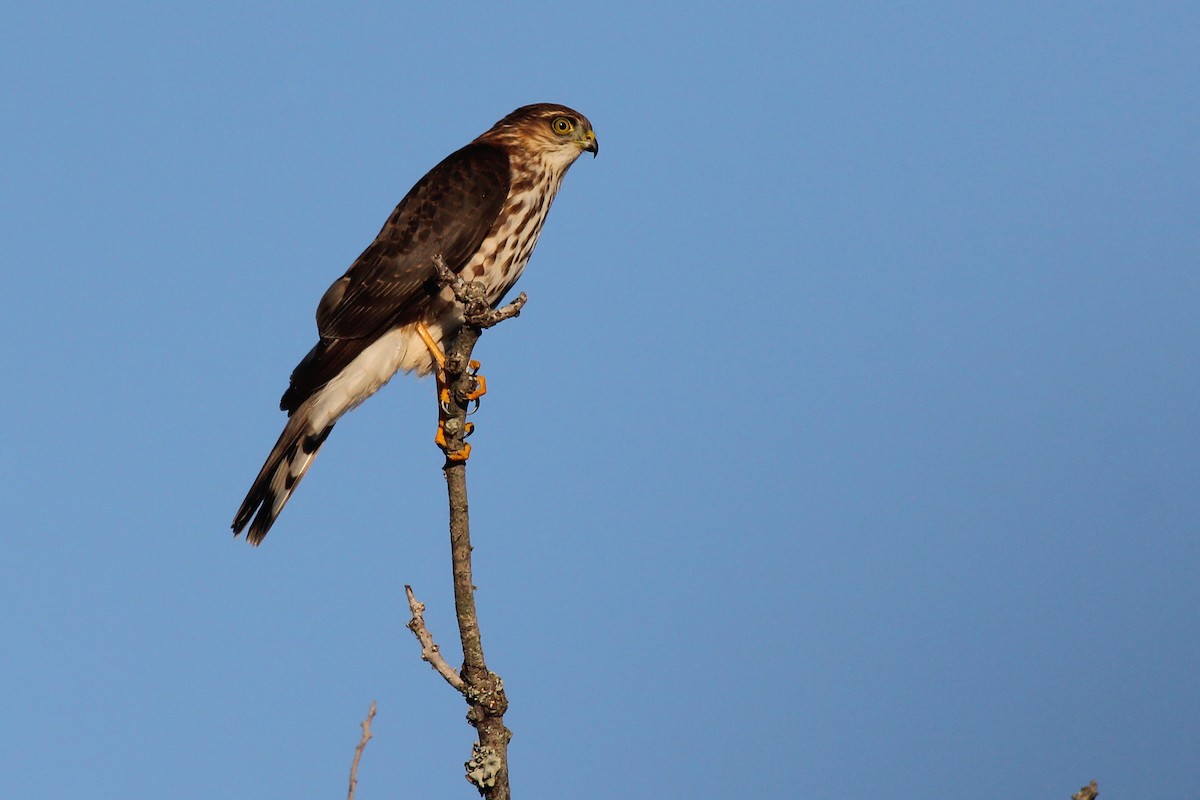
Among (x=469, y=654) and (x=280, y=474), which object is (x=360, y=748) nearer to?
(x=469, y=654)

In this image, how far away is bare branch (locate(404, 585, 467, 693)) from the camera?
4008mm

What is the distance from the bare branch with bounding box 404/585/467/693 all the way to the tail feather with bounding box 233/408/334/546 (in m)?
2.32

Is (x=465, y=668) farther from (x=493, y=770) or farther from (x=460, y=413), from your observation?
(x=460, y=413)

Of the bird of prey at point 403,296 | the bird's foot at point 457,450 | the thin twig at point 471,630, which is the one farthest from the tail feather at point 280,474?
the thin twig at point 471,630

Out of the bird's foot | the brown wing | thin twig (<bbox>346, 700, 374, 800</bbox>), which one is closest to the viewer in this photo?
thin twig (<bbox>346, 700, 374, 800</bbox>)

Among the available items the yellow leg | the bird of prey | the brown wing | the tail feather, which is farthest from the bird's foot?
the tail feather

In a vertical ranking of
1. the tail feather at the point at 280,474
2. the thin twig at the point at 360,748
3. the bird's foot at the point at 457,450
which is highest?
the tail feather at the point at 280,474

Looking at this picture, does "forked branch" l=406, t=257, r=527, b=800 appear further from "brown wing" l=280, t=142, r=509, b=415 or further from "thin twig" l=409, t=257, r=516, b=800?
"brown wing" l=280, t=142, r=509, b=415

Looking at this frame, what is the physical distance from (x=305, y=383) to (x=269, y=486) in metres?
0.54

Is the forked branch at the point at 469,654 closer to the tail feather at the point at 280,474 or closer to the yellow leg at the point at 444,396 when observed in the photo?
the yellow leg at the point at 444,396

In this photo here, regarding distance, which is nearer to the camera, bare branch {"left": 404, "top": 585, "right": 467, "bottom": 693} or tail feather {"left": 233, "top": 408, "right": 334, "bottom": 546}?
bare branch {"left": 404, "top": 585, "right": 467, "bottom": 693}

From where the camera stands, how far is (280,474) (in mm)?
6230

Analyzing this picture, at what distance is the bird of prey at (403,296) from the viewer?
20.0 feet

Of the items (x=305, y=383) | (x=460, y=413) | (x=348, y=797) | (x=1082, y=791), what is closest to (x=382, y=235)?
(x=305, y=383)
